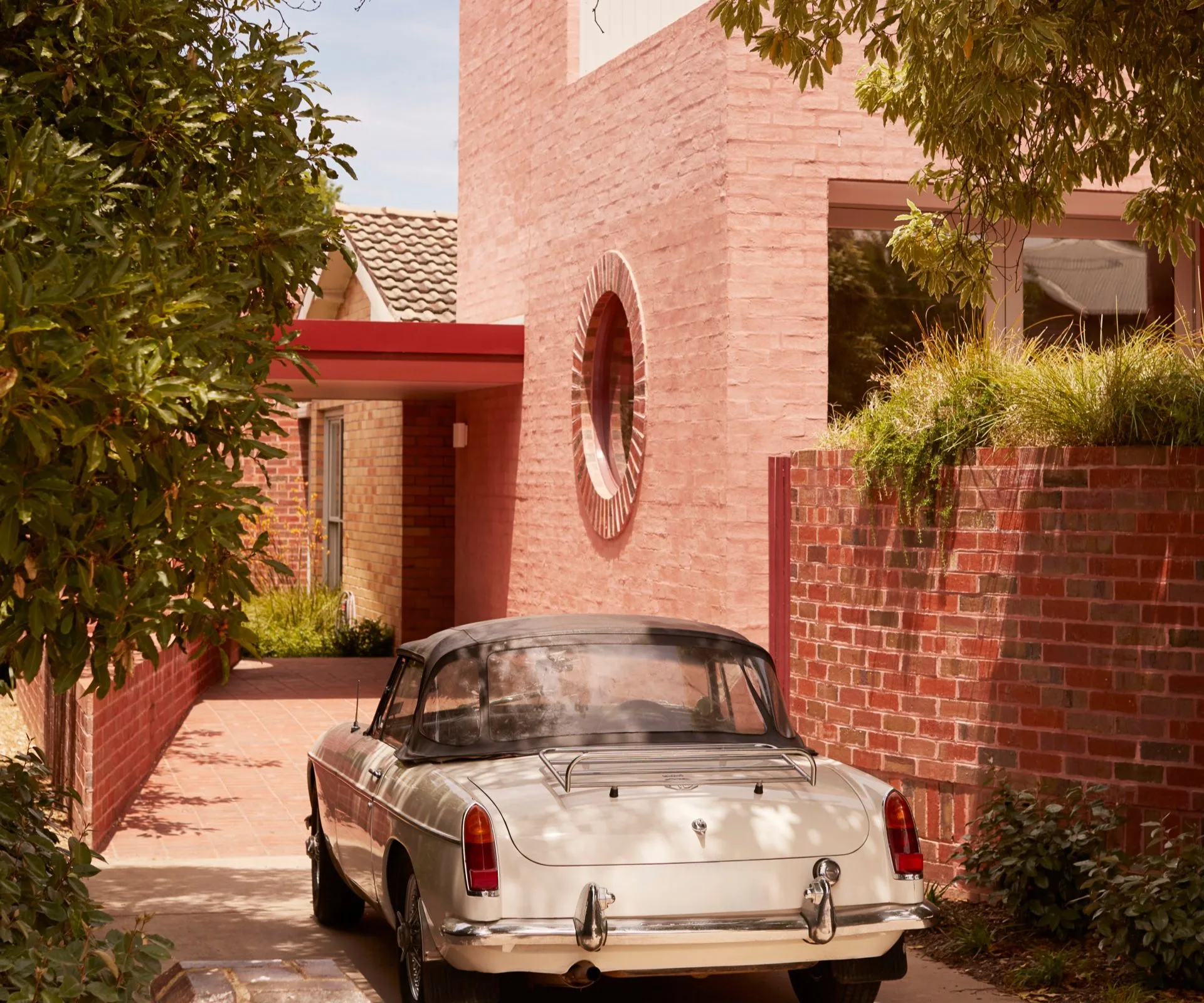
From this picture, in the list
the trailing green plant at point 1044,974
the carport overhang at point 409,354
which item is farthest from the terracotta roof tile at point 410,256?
the trailing green plant at point 1044,974

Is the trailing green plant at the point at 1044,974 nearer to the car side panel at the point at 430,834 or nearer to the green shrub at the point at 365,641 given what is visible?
the car side panel at the point at 430,834

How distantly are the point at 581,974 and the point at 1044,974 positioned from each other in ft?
7.19

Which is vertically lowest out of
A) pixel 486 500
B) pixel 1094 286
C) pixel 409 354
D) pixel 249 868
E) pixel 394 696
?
pixel 249 868

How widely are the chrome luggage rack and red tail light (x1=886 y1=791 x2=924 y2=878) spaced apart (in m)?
0.32

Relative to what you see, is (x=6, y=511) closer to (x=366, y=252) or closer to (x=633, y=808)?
(x=633, y=808)

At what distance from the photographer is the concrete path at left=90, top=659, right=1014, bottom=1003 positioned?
688 cm

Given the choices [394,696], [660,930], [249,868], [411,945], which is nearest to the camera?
[660,930]

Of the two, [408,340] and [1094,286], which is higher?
[1094,286]

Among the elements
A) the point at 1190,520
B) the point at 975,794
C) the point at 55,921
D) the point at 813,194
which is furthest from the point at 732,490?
the point at 55,921

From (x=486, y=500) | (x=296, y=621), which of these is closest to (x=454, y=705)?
(x=486, y=500)

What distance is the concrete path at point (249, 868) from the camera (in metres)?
6.88

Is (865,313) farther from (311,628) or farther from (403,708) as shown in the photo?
(311,628)

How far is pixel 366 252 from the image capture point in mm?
19781

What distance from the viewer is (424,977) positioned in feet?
19.4
